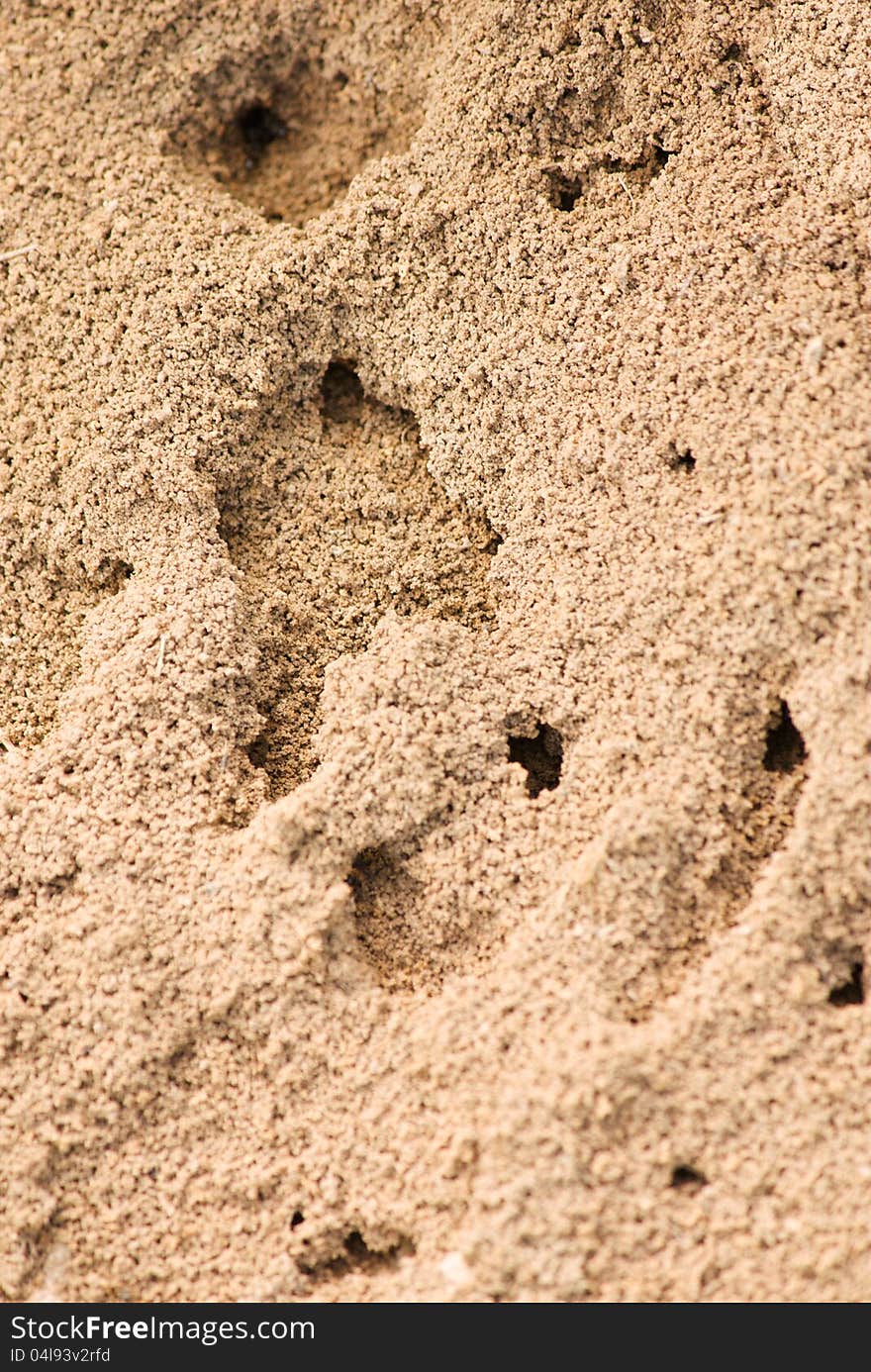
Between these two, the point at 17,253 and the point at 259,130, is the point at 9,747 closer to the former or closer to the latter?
the point at 17,253

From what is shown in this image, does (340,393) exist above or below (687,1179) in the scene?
above

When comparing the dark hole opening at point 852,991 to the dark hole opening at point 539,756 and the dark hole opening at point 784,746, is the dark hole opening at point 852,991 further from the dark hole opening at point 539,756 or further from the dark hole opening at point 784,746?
the dark hole opening at point 539,756

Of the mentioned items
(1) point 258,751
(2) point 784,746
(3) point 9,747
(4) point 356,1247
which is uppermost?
(2) point 784,746

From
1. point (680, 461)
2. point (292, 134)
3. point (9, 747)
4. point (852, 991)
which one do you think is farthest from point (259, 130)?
point (852, 991)

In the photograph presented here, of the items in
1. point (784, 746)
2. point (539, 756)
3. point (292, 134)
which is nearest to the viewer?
point (784, 746)

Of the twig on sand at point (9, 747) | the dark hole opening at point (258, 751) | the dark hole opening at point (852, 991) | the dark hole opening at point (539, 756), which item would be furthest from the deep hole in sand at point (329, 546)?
the dark hole opening at point (852, 991)

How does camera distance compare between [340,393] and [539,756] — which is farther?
[340,393]
